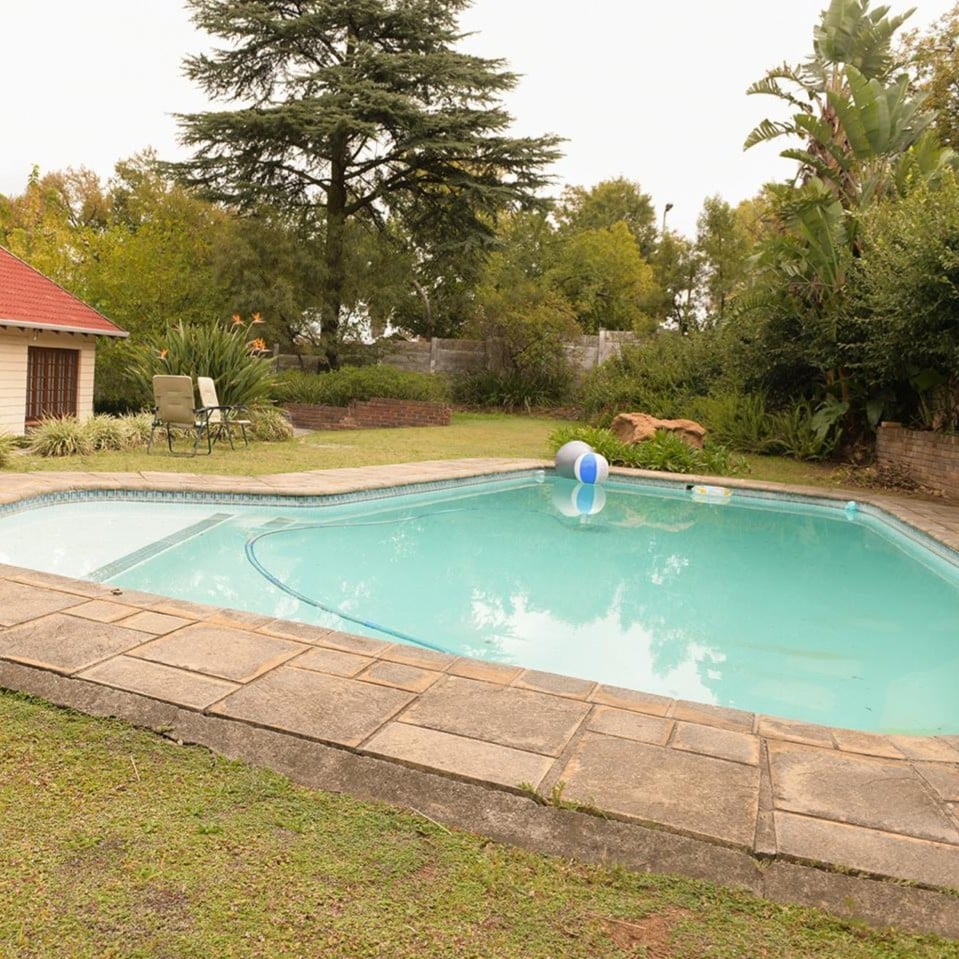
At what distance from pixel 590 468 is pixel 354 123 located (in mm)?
10449

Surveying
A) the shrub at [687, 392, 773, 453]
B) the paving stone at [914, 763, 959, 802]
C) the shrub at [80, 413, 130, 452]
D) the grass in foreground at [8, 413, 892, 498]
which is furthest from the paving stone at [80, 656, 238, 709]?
the shrub at [687, 392, 773, 453]

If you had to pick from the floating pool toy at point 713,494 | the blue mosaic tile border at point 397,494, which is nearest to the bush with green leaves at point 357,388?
the blue mosaic tile border at point 397,494

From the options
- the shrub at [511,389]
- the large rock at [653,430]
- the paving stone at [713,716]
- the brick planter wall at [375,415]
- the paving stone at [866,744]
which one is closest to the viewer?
the paving stone at [866,744]

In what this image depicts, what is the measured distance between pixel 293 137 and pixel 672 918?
19466 mm

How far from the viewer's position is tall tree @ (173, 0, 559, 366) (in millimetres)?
17781

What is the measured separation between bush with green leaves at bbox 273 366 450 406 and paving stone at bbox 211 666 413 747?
14.3 metres

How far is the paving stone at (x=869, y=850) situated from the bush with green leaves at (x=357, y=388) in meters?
15.3

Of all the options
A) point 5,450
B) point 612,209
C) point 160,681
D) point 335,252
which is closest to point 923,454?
point 160,681

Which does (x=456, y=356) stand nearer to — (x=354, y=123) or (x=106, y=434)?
(x=354, y=123)

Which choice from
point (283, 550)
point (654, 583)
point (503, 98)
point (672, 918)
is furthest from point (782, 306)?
point (672, 918)

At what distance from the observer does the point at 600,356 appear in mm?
19781

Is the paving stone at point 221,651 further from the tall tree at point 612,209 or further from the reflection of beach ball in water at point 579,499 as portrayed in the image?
the tall tree at point 612,209

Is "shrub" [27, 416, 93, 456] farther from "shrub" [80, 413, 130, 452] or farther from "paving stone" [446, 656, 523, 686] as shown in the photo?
"paving stone" [446, 656, 523, 686]

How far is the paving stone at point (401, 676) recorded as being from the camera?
303 cm
